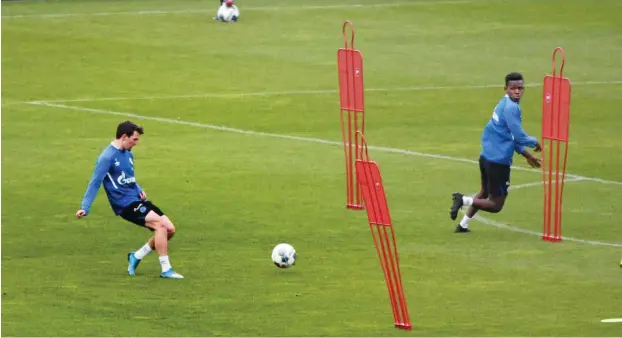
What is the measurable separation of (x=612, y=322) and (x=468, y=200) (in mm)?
5415

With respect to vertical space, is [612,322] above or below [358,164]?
below

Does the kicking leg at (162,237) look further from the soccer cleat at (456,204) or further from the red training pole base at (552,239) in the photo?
the red training pole base at (552,239)

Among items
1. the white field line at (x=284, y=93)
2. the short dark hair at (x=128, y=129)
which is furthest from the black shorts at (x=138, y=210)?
the white field line at (x=284, y=93)

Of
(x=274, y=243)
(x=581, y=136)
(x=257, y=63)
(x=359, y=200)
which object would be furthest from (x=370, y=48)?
(x=274, y=243)

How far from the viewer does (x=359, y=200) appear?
82.8ft

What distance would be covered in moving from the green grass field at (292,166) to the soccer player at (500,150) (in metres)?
→ 0.49

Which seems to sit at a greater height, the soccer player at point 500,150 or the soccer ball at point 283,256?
the soccer player at point 500,150

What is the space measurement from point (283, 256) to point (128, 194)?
2.09m

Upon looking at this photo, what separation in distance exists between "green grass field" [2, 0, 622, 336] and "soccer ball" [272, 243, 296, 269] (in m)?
0.18

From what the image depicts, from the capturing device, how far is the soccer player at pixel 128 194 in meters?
20.5

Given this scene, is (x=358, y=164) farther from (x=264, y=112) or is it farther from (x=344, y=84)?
(x=264, y=112)

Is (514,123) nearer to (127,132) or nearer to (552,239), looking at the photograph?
(552,239)

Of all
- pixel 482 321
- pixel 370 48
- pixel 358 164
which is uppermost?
pixel 370 48

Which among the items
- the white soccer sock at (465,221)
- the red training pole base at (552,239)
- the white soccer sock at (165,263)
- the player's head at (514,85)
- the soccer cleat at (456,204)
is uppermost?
the player's head at (514,85)
